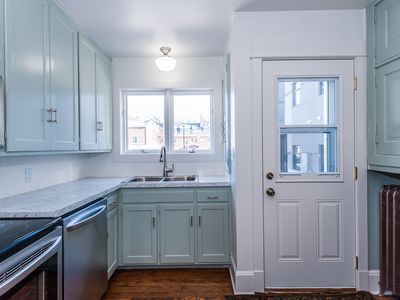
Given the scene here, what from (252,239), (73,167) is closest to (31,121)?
(73,167)

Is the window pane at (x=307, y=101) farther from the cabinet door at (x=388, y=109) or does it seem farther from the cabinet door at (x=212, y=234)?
the cabinet door at (x=212, y=234)

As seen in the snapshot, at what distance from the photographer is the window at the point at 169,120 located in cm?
355

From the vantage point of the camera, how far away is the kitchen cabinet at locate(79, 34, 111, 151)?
261 cm

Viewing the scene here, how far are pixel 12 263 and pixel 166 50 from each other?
259 centimetres

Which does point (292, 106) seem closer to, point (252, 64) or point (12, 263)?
point (252, 64)

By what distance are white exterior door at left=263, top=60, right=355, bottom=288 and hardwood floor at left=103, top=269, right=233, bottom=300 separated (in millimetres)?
490

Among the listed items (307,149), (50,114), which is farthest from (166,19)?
(307,149)

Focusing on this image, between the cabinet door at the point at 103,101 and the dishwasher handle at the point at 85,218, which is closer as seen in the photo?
the dishwasher handle at the point at 85,218

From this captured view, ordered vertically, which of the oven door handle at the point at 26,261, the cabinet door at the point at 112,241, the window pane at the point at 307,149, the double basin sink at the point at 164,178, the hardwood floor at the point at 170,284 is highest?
the window pane at the point at 307,149

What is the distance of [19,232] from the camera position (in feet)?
4.27

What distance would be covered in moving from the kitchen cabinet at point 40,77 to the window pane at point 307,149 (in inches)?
73.7

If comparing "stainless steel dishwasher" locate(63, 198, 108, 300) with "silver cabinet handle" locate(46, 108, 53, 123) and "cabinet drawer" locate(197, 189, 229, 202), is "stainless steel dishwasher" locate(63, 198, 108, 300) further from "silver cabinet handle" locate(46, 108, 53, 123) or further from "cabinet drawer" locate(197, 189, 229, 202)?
"cabinet drawer" locate(197, 189, 229, 202)

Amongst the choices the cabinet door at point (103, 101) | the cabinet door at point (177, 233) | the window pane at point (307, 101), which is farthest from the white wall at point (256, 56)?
the cabinet door at point (103, 101)

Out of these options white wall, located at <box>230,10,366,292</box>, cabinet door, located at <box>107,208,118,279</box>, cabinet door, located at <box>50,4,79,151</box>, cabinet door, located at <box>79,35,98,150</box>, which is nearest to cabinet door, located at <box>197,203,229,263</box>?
white wall, located at <box>230,10,366,292</box>
